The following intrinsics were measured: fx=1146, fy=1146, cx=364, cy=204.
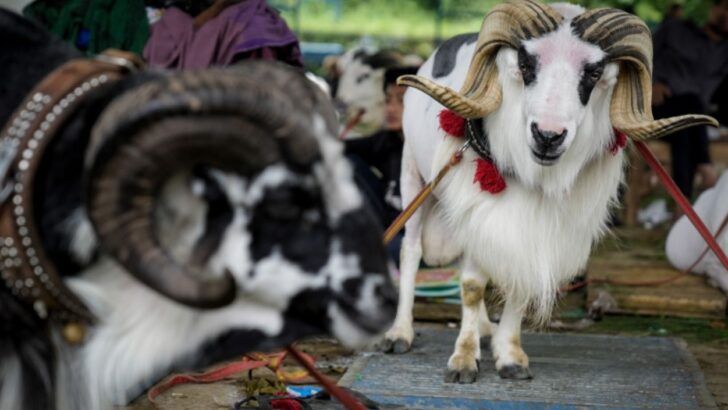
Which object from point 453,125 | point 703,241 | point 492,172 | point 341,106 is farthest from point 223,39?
point 341,106

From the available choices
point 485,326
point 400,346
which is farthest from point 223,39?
point 485,326

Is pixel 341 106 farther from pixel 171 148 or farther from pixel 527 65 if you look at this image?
pixel 171 148

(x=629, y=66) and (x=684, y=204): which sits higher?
(x=629, y=66)

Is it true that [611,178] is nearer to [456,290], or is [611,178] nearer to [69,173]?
[456,290]

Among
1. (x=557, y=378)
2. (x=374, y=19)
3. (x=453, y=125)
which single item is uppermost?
(x=453, y=125)

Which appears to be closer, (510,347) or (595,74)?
(595,74)

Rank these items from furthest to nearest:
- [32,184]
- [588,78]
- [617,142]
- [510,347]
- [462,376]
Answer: [510,347], [462,376], [617,142], [588,78], [32,184]

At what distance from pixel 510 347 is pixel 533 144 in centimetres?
111

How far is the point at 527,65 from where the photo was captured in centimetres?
488

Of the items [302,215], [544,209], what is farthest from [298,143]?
[544,209]

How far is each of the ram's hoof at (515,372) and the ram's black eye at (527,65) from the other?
4.41 feet

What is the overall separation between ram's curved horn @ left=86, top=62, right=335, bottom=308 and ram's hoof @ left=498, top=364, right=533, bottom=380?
3.02 m

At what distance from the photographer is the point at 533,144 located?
15.6ft

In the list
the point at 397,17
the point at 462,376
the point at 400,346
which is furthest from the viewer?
the point at 397,17
